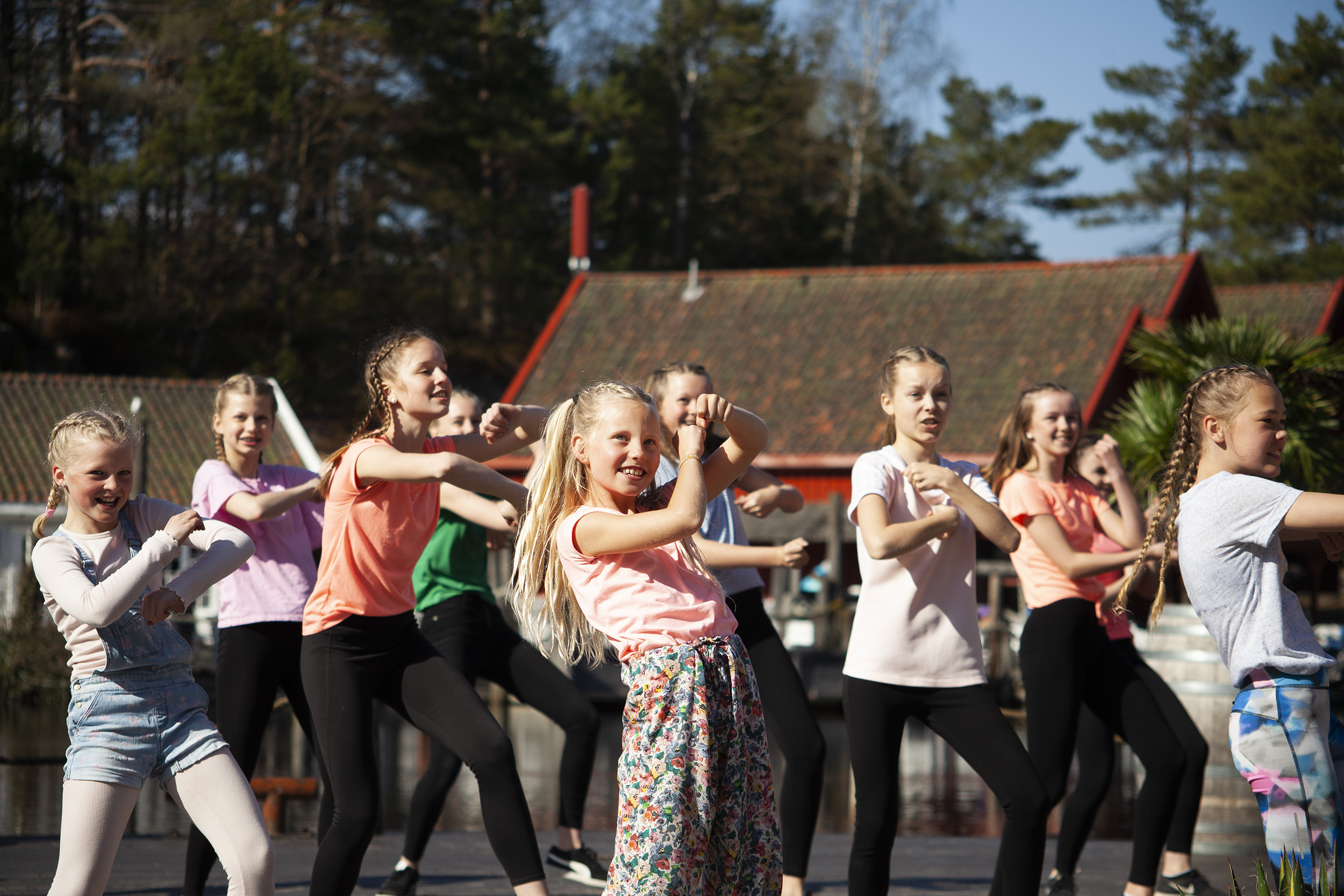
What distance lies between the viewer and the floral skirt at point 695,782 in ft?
10.9

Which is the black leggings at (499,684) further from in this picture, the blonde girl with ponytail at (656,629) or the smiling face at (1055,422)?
the smiling face at (1055,422)

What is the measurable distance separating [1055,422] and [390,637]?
8.36 feet

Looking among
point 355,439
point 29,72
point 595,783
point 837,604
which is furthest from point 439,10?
point 355,439

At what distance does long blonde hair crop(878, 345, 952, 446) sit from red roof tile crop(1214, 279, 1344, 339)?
25903 mm

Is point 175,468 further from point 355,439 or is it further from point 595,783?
point 355,439

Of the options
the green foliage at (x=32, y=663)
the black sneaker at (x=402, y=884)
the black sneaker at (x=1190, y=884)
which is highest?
the black sneaker at (x=1190, y=884)

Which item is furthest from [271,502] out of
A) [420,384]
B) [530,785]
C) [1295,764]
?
[530,785]

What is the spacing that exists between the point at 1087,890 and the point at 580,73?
37.6 meters

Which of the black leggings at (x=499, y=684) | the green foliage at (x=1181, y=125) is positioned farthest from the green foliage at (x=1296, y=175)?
the black leggings at (x=499, y=684)

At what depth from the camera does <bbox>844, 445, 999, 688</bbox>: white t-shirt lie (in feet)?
14.2

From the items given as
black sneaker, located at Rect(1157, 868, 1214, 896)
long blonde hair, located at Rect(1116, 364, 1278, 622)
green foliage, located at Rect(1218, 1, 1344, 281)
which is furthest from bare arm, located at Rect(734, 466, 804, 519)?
green foliage, located at Rect(1218, 1, 1344, 281)

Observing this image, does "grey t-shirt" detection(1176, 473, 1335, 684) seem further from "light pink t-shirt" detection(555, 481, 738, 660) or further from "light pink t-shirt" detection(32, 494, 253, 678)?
"light pink t-shirt" detection(32, 494, 253, 678)

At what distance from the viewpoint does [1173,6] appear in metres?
47.5

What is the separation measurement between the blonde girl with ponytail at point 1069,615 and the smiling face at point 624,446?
203cm
